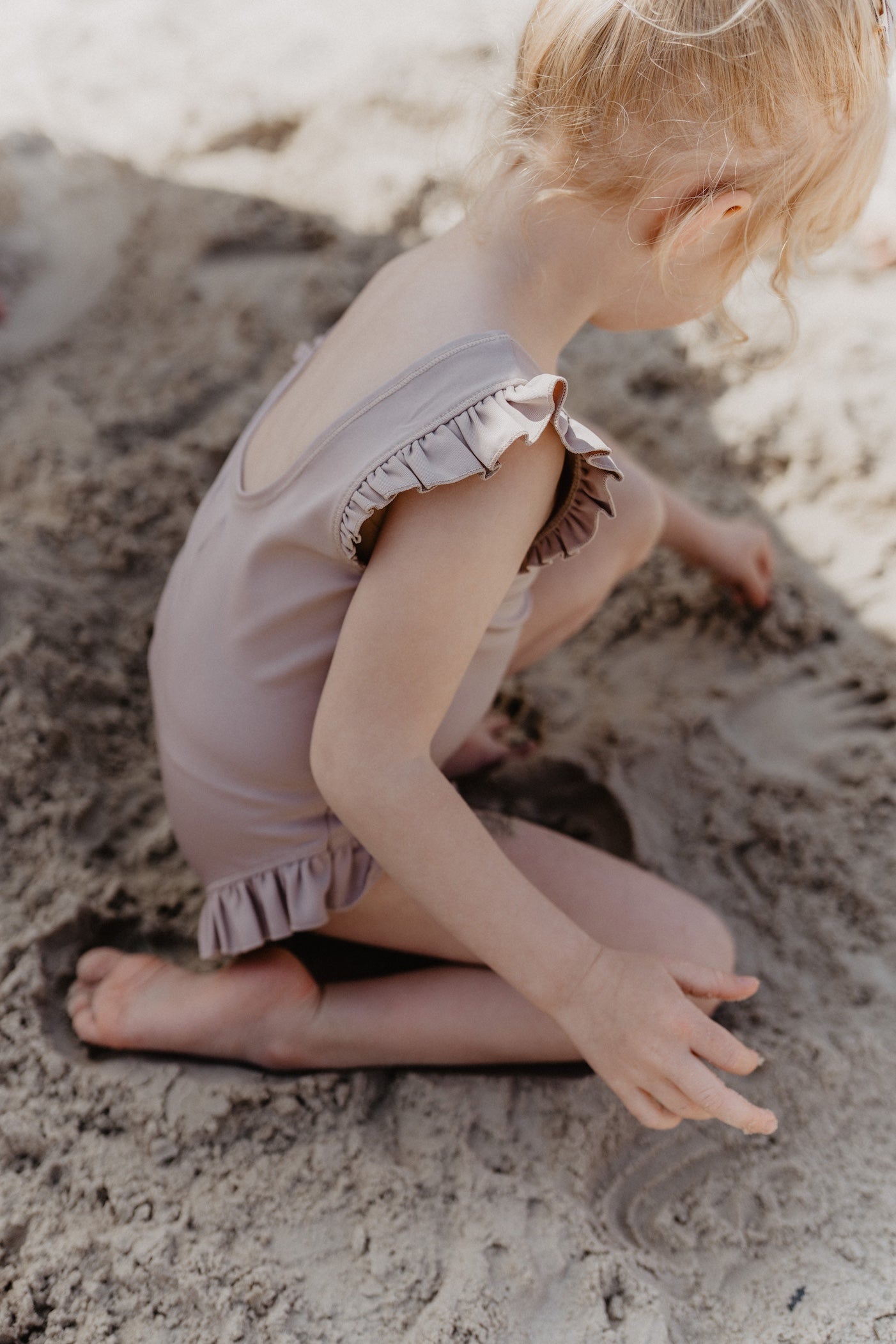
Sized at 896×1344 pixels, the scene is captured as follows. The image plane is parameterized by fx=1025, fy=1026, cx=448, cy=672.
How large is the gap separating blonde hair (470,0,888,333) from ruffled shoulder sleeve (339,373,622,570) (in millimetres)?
170

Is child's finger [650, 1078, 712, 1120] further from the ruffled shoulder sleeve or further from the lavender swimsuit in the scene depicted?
the ruffled shoulder sleeve

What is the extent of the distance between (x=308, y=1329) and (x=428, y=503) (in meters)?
0.68

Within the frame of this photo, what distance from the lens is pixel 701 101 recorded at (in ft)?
2.45

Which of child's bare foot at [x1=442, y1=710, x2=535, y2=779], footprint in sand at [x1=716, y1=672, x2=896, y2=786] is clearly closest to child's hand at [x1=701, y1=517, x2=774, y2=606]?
footprint in sand at [x1=716, y1=672, x2=896, y2=786]

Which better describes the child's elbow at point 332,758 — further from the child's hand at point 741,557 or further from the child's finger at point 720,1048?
the child's hand at point 741,557

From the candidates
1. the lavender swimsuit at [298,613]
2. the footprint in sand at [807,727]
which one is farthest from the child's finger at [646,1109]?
the footprint in sand at [807,727]

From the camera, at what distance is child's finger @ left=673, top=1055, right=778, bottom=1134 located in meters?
0.84

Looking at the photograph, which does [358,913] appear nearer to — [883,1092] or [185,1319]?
[185,1319]

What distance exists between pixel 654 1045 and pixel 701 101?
735mm

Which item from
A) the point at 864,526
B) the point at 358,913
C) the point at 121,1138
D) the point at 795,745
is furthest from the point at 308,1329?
the point at 864,526

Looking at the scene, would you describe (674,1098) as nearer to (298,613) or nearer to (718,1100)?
(718,1100)

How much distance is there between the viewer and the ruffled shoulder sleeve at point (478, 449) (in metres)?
0.76

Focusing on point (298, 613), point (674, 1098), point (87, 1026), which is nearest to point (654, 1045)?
point (674, 1098)

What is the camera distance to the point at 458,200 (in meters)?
1.97
